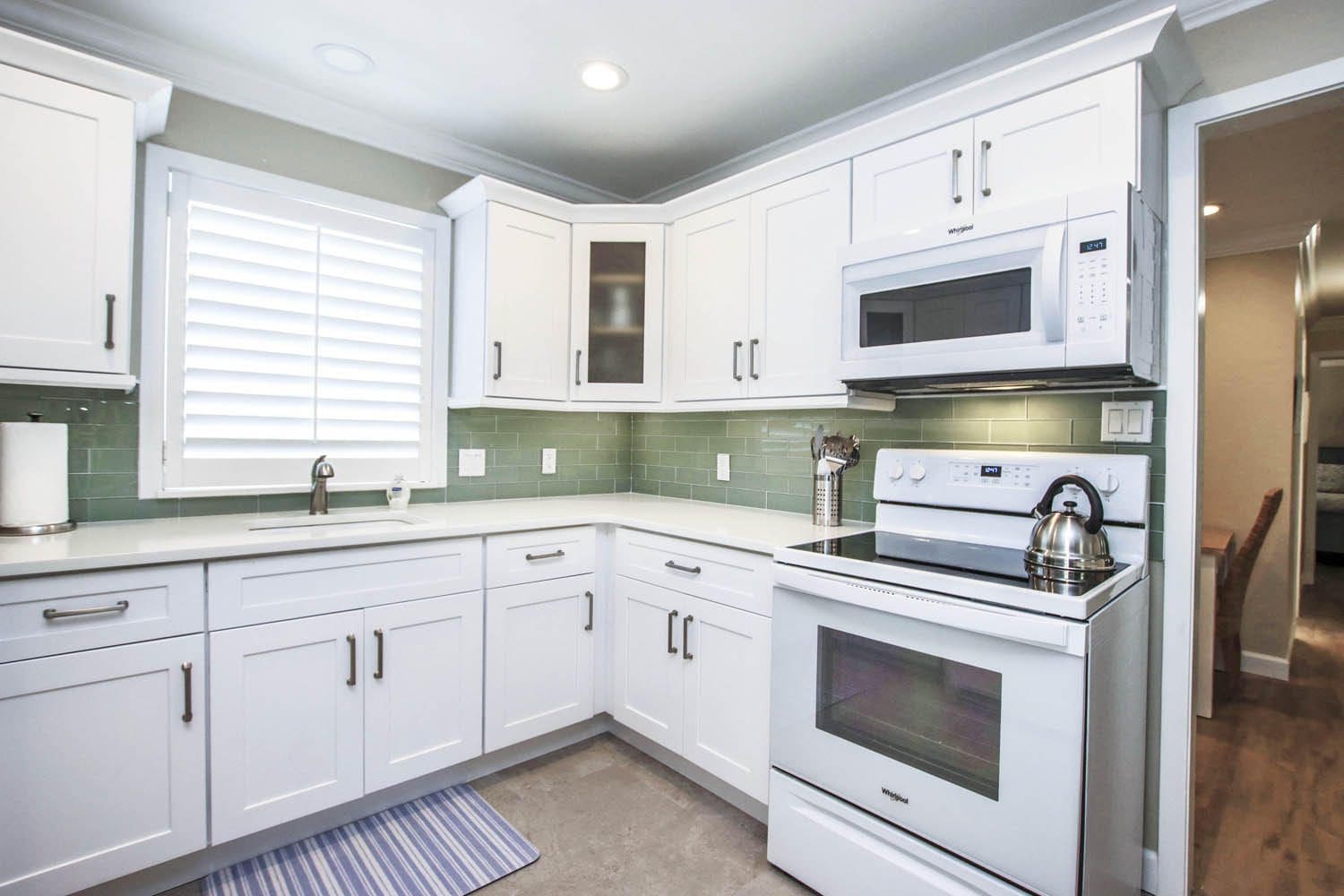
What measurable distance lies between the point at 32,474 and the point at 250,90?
142 centimetres

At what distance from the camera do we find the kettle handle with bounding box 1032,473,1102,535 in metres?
1.57

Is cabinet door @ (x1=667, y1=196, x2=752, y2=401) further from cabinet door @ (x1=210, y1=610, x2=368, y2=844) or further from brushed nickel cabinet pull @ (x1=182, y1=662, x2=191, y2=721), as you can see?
brushed nickel cabinet pull @ (x1=182, y1=662, x2=191, y2=721)

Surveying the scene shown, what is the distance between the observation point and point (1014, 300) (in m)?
1.65

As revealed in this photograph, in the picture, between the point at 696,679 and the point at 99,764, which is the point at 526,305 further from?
the point at 99,764

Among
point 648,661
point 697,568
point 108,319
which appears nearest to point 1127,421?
point 697,568

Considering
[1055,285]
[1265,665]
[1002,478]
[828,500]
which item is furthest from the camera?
[1265,665]

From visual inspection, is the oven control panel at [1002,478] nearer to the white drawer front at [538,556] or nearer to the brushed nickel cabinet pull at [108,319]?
the white drawer front at [538,556]

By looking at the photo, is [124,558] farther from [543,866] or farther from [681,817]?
[681,817]

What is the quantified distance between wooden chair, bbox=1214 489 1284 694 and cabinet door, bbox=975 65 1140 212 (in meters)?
2.63

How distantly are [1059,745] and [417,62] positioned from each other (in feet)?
8.52

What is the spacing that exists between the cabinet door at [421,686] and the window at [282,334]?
720 millimetres

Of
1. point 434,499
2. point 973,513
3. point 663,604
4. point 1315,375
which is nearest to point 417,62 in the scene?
point 434,499

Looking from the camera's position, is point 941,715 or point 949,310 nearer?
point 941,715

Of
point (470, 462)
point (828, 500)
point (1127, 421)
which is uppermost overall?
point (1127, 421)
